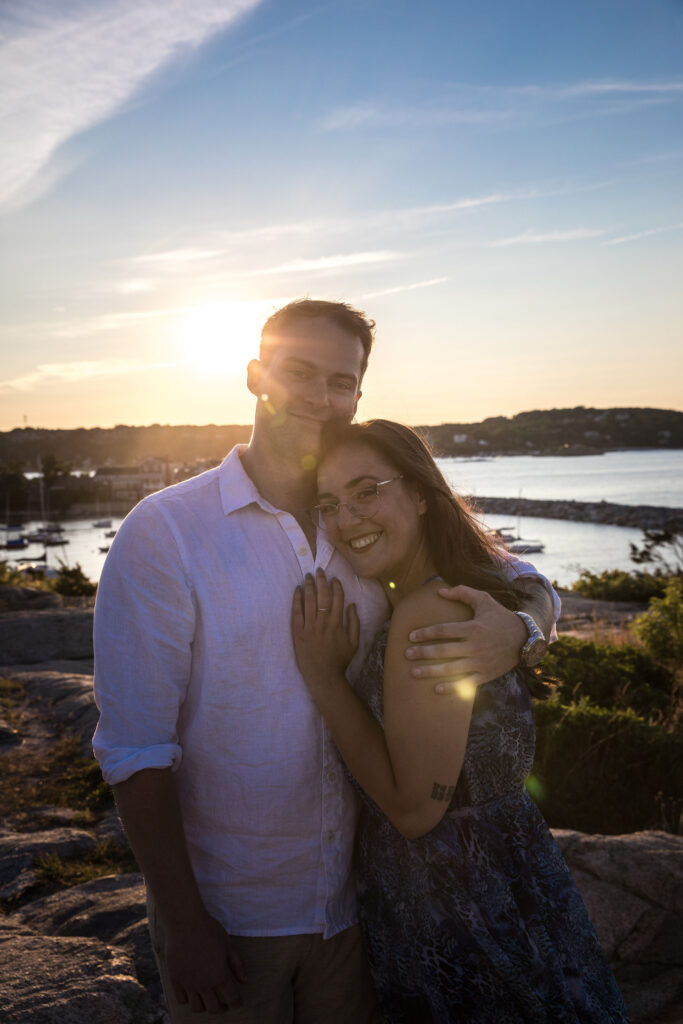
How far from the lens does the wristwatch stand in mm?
2206

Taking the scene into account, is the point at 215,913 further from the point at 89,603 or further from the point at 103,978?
the point at 89,603

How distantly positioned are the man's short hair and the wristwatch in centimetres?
119

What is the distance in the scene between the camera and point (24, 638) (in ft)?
33.7

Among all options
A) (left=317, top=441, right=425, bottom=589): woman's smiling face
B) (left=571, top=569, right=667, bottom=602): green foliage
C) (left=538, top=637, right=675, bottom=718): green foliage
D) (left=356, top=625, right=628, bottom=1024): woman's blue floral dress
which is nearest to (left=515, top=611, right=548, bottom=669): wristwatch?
(left=356, top=625, right=628, bottom=1024): woman's blue floral dress

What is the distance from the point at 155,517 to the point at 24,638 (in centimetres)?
933

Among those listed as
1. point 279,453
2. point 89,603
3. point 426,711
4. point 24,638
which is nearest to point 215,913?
point 426,711

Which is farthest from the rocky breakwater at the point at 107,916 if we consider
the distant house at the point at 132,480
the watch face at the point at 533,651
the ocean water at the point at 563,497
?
the distant house at the point at 132,480

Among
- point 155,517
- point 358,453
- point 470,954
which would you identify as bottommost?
point 470,954

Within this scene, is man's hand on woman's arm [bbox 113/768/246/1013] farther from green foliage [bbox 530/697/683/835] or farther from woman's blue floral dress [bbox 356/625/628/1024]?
green foliage [bbox 530/697/683/835]

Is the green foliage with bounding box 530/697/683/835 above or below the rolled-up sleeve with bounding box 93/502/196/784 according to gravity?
below

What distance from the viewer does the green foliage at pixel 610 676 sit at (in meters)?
6.74

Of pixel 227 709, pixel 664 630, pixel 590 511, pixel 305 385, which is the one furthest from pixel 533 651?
pixel 590 511

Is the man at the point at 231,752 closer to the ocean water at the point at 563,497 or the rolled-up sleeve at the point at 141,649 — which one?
the rolled-up sleeve at the point at 141,649

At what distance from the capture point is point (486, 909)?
2027mm
